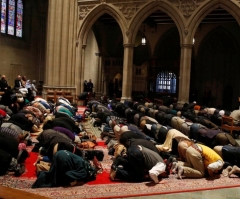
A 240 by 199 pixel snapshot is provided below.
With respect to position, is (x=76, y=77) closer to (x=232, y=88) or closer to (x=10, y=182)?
(x=232, y=88)

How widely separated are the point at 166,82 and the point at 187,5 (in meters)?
6.16

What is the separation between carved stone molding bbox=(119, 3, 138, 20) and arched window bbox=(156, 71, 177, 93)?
208 inches

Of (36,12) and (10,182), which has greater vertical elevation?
(36,12)

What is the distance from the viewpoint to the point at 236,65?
61.9 feet

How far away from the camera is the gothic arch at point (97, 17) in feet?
52.7

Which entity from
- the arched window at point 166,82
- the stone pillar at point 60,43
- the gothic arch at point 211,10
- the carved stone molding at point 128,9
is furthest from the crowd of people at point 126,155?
the arched window at point 166,82

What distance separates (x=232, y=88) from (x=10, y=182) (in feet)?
53.6

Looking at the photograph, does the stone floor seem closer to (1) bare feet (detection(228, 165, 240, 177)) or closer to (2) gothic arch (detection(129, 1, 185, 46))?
(1) bare feet (detection(228, 165, 240, 177))

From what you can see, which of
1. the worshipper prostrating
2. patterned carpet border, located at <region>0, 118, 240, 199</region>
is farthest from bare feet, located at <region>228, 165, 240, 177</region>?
the worshipper prostrating

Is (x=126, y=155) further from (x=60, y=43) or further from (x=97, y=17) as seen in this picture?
(x=97, y=17)

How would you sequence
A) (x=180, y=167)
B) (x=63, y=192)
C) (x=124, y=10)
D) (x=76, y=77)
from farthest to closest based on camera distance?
(x=76, y=77) → (x=124, y=10) → (x=180, y=167) → (x=63, y=192)

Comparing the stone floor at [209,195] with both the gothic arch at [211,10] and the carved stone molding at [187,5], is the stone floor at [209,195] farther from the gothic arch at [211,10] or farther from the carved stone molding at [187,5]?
the carved stone molding at [187,5]

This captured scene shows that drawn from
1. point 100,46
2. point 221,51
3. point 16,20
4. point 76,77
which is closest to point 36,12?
point 16,20

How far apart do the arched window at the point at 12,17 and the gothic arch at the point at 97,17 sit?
580 centimetres
